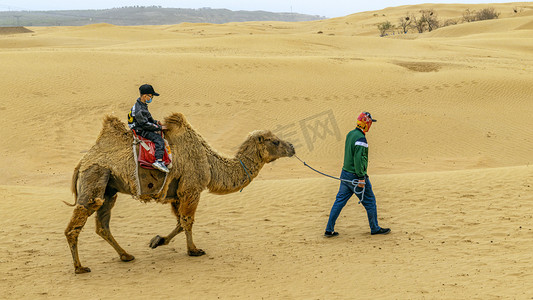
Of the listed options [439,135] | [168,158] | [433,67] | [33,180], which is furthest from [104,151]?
[433,67]

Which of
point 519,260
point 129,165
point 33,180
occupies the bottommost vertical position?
point 33,180

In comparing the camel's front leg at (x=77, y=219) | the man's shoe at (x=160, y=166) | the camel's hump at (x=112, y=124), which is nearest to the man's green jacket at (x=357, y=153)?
the man's shoe at (x=160, y=166)

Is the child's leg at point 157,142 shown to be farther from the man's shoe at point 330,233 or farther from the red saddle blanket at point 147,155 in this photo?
the man's shoe at point 330,233

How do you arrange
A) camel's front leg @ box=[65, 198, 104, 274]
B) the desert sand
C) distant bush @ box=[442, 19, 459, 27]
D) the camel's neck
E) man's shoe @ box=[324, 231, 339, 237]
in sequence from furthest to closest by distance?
distant bush @ box=[442, 19, 459, 27] → man's shoe @ box=[324, 231, 339, 237] → the camel's neck → camel's front leg @ box=[65, 198, 104, 274] → the desert sand

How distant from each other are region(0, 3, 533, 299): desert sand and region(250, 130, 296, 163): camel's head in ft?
4.91

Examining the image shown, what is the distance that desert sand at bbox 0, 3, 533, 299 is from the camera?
6.56m

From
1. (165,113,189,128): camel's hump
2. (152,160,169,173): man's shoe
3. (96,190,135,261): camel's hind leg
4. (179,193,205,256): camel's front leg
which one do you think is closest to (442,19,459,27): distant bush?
(165,113,189,128): camel's hump

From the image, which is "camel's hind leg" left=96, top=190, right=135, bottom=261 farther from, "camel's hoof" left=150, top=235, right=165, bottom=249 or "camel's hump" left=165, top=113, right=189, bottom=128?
"camel's hump" left=165, top=113, right=189, bottom=128

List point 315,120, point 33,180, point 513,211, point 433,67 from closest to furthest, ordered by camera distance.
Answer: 1. point 513,211
2. point 33,180
3. point 315,120
4. point 433,67

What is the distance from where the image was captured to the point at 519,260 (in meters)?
6.74

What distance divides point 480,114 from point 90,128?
1499cm

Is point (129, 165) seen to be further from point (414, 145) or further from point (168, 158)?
point (414, 145)

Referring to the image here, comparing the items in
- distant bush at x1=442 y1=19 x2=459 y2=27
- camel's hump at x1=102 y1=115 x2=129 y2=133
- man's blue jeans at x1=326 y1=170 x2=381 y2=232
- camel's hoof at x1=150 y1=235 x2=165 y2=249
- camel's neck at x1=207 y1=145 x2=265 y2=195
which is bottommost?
camel's hoof at x1=150 y1=235 x2=165 y2=249

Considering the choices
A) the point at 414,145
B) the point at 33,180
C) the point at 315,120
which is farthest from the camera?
the point at 315,120
